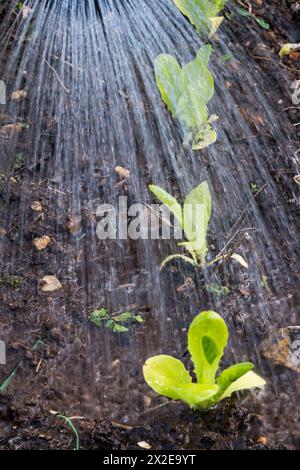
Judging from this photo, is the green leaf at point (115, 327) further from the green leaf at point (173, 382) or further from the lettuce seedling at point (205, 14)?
the lettuce seedling at point (205, 14)

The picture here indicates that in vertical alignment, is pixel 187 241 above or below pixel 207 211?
below

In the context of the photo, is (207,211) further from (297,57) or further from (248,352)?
(297,57)

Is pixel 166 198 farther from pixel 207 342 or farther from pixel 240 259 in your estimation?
pixel 207 342

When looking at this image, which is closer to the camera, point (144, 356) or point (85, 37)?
point (144, 356)

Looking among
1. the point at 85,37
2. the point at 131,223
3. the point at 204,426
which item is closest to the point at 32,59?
the point at 85,37

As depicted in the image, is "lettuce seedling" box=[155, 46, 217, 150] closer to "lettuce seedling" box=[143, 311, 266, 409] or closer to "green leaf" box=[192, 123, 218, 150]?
"green leaf" box=[192, 123, 218, 150]


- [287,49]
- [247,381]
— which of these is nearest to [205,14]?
[287,49]

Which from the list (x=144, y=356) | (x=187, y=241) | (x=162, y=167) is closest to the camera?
(x=144, y=356)
